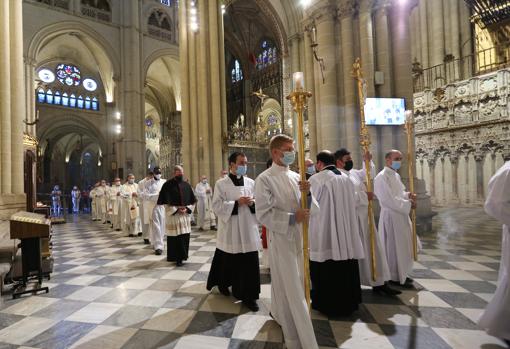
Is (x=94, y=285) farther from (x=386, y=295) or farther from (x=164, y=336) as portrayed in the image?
(x=386, y=295)

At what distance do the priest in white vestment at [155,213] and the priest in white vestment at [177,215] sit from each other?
1.03 meters

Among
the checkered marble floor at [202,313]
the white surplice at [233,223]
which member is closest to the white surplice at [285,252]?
the checkered marble floor at [202,313]

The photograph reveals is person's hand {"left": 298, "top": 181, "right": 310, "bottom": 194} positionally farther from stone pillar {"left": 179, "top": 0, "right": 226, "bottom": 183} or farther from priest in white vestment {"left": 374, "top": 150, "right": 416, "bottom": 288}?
stone pillar {"left": 179, "top": 0, "right": 226, "bottom": 183}

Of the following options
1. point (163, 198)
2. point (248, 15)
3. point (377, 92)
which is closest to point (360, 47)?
point (377, 92)

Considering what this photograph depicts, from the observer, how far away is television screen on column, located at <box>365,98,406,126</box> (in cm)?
800

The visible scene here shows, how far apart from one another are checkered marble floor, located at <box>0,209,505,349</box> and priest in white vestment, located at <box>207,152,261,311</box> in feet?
0.65

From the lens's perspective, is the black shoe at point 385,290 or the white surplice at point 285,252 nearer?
the white surplice at point 285,252

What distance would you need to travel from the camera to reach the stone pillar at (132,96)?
2231 cm

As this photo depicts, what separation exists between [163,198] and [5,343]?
3225 millimetres

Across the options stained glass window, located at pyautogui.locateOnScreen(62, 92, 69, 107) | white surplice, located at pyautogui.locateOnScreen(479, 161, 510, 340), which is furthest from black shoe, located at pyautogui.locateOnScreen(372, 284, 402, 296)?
stained glass window, located at pyautogui.locateOnScreen(62, 92, 69, 107)

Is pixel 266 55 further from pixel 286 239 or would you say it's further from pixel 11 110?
pixel 286 239

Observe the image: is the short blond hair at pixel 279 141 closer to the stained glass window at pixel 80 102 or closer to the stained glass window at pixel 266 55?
the stained glass window at pixel 266 55

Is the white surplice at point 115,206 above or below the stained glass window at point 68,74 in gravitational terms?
below

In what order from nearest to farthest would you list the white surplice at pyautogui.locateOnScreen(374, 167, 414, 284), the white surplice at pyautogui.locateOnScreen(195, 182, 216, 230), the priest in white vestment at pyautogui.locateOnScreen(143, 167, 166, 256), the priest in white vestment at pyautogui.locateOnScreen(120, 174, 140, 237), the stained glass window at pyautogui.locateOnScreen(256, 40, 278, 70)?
the white surplice at pyautogui.locateOnScreen(374, 167, 414, 284) < the priest in white vestment at pyautogui.locateOnScreen(143, 167, 166, 256) < the priest in white vestment at pyautogui.locateOnScreen(120, 174, 140, 237) < the white surplice at pyautogui.locateOnScreen(195, 182, 216, 230) < the stained glass window at pyautogui.locateOnScreen(256, 40, 278, 70)
